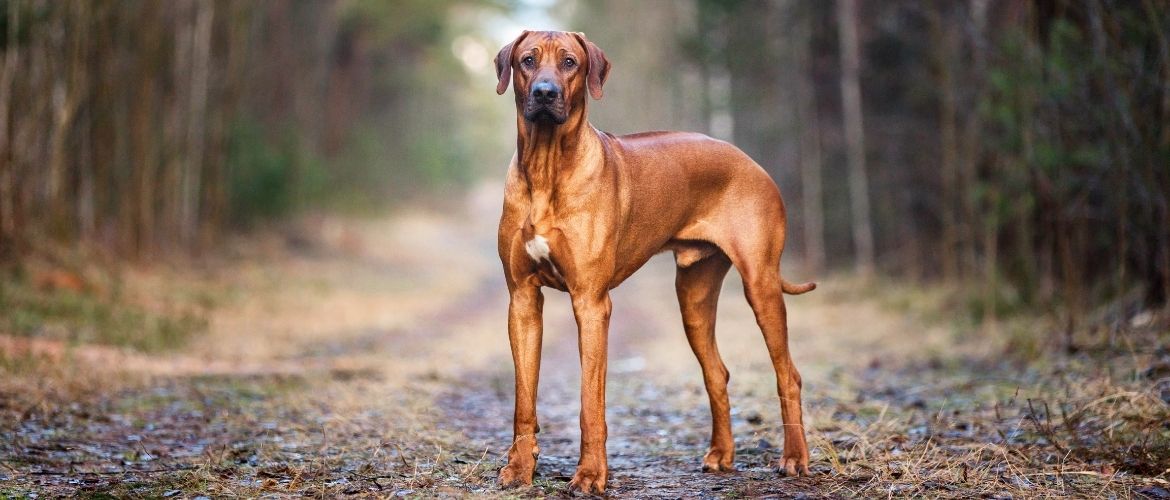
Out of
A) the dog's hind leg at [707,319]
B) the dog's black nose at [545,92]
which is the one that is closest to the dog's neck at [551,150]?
the dog's black nose at [545,92]

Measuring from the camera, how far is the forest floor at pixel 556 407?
455 centimetres

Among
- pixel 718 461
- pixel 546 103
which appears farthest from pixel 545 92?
pixel 718 461

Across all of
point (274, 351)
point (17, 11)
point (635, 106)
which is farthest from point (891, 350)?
point (635, 106)

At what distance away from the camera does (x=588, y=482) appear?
4414 mm

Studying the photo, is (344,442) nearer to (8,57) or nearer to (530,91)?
(530,91)

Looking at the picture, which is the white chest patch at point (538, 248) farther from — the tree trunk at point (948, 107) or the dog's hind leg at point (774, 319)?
the tree trunk at point (948, 107)

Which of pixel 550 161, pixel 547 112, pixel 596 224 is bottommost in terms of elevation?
pixel 596 224

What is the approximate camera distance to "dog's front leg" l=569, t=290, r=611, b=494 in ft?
14.6

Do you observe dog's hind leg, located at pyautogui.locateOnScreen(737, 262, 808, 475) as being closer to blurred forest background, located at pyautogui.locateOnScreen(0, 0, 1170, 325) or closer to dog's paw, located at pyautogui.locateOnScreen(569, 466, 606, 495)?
dog's paw, located at pyautogui.locateOnScreen(569, 466, 606, 495)

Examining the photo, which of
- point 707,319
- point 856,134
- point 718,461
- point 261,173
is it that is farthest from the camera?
point 261,173

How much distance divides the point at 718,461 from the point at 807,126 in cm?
1449

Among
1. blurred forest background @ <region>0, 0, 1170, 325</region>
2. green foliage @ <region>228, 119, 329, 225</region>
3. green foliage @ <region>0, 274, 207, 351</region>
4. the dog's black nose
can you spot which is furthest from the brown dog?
green foliage @ <region>228, 119, 329, 225</region>

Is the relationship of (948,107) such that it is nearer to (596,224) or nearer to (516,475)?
(596,224)

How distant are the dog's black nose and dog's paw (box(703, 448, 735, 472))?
190 cm
